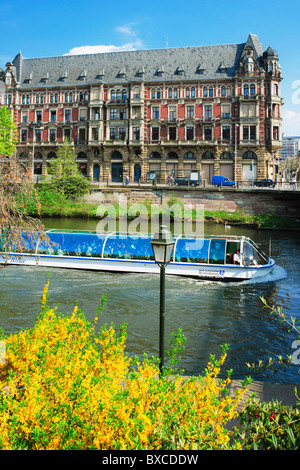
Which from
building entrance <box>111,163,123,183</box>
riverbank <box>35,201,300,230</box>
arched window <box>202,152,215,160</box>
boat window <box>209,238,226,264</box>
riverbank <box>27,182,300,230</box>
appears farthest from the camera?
building entrance <box>111,163,123,183</box>

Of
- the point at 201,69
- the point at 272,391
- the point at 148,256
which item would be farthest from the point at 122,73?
the point at 272,391

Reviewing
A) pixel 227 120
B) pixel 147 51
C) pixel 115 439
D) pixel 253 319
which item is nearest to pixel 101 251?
pixel 253 319

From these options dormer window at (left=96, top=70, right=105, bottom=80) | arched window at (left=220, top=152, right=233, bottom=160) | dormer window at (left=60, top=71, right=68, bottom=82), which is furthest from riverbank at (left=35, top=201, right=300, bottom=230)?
dormer window at (left=60, top=71, right=68, bottom=82)

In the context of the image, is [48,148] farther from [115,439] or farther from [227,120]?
[115,439]

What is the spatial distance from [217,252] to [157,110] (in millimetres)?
41533

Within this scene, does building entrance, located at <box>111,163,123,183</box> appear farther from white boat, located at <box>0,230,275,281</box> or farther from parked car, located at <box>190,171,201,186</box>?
white boat, located at <box>0,230,275,281</box>

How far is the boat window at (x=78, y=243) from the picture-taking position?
914 inches

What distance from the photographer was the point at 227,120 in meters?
55.8

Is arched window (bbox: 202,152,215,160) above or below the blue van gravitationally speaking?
above

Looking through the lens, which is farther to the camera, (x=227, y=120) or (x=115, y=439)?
(x=227, y=120)

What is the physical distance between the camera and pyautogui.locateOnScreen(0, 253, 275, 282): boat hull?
21.3 metres

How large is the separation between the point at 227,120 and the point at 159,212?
61.3 ft

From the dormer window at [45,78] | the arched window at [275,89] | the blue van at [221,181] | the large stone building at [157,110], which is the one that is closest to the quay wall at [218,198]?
the blue van at [221,181]

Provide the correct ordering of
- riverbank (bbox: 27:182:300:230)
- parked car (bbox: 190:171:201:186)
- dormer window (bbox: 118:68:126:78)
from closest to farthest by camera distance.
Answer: riverbank (bbox: 27:182:300:230) < parked car (bbox: 190:171:201:186) < dormer window (bbox: 118:68:126:78)
